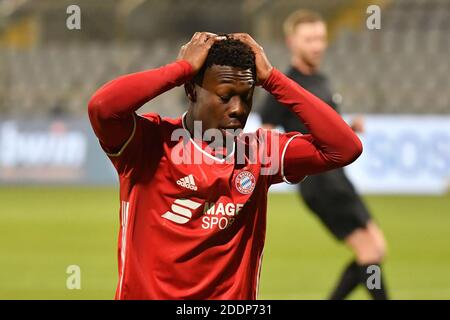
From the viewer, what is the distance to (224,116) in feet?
12.3

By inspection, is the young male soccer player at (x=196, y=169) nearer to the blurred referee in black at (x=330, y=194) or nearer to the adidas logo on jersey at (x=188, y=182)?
the adidas logo on jersey at (x=188, y=182)

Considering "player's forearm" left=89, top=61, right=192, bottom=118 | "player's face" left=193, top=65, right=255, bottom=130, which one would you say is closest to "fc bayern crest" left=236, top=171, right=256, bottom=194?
"player's face" left=193, top=65, right=255, bottom=130

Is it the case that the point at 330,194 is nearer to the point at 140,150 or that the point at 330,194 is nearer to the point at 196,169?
the point at 196,169

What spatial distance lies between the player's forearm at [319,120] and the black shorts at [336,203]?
3361 millimetres

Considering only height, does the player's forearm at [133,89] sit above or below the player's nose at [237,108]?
above

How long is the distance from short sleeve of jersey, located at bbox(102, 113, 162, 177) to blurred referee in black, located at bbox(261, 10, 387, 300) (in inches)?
145

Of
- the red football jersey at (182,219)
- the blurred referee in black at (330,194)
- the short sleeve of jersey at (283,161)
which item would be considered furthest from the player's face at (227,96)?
the blurred referee in black at (330,194)

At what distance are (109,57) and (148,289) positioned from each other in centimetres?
1789

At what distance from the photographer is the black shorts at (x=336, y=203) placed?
741cm

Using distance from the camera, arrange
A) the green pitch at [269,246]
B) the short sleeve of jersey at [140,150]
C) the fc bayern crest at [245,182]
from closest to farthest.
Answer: the short sleeve of jersey at [140,150] → the fc bayern crest at [245,182] → the green pitch at [269,246]

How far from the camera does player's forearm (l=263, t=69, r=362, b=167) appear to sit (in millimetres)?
4043

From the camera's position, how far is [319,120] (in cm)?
405

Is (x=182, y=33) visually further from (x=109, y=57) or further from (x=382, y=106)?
(x=382, y=106)

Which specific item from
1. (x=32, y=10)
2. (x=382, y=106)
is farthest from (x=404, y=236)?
(x=32, y=10)
